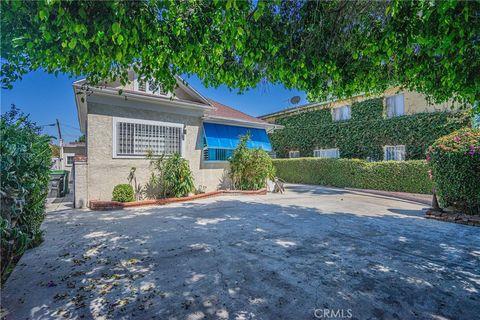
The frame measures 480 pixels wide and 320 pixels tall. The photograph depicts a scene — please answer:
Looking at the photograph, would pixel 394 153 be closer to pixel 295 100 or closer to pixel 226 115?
pixel 295 100

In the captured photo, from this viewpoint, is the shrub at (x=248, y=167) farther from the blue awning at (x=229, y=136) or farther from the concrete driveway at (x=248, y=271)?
the concrete driveway at (x=248, y=271)

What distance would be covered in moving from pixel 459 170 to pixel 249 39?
11205 mm

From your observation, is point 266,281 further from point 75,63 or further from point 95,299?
point 75,63

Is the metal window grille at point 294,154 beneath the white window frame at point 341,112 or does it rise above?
beneath

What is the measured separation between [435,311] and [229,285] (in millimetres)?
3692

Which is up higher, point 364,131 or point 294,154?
point 364,131

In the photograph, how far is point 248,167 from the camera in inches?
739

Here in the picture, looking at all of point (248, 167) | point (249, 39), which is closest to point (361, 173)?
point (248, 167)

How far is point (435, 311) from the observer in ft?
13.5

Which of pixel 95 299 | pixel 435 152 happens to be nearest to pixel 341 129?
pixel 435 152

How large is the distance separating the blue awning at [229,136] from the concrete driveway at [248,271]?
9160 mm

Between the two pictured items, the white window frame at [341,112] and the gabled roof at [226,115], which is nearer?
the gabled roof at [226,115]

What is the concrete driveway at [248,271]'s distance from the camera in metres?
4.15

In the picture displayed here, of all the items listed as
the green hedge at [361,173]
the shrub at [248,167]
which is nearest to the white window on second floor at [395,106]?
the green hedge at [361,173]
